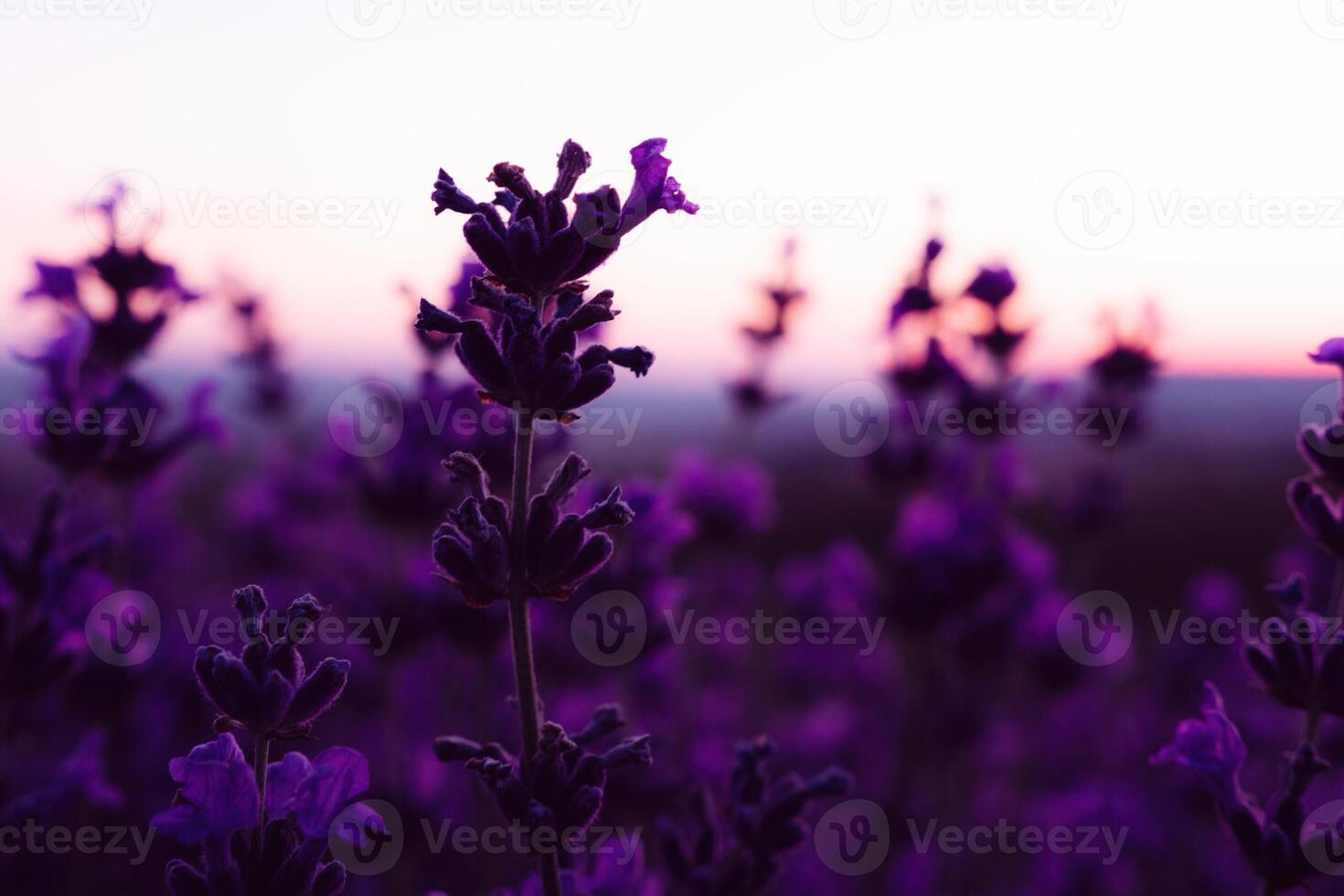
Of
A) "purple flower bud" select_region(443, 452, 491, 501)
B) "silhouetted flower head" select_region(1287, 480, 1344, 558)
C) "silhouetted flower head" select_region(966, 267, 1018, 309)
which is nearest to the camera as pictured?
"purple flower bud" select_region(443, 452, 491, 501)

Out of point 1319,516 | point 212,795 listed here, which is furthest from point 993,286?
point 212,795

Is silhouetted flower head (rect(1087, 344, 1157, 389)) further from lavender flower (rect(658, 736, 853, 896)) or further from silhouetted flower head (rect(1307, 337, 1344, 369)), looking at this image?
lavender flower (rect(658, 736, 853, 896))

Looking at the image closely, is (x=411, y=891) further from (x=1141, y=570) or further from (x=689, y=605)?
(x=1141, y=570)

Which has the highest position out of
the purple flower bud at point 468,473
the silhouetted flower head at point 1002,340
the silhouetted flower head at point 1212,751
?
the silhouetted flower head at point 1002,340

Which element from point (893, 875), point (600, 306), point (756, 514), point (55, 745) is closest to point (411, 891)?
point (55, 745)

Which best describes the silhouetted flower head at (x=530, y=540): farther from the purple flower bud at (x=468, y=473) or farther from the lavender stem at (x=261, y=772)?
the lavender stem at (x=261, y=772)

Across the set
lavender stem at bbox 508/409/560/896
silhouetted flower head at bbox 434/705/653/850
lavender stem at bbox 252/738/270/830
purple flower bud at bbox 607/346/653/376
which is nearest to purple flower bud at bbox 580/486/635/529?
lavender stem at bbox 508/409/560/896

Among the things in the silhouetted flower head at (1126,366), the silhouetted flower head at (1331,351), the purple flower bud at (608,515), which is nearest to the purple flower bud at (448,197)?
the purple flower bud at (608,515)

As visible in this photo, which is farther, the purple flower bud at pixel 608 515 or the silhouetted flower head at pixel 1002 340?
the silhouetted flower head at pixel 1002 340

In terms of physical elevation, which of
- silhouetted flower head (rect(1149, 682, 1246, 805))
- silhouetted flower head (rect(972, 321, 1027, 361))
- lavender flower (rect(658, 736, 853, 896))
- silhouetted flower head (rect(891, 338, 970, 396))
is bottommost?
lavender flower (rect(658, 736, 853, 896))
